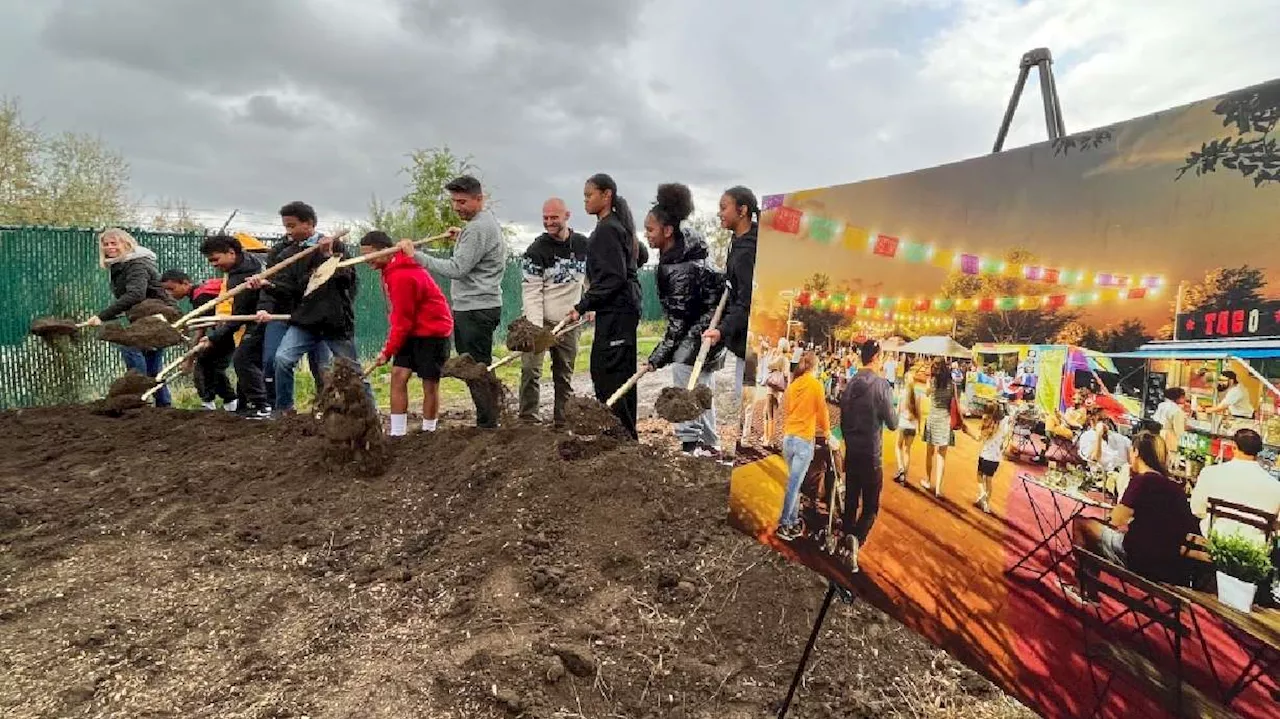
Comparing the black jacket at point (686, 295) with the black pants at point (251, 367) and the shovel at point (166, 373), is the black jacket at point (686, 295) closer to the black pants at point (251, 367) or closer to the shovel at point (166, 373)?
the black pants at point (251, 367)

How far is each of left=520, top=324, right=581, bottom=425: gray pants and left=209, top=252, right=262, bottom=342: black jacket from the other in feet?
8.06

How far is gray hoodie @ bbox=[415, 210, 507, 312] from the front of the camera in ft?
17.4

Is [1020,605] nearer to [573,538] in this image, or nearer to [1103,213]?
[1103,213]

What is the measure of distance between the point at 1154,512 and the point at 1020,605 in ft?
1.08

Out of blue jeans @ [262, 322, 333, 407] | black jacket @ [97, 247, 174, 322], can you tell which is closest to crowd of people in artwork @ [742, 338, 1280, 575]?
blue jeans @ [262, 322, 333, 407]

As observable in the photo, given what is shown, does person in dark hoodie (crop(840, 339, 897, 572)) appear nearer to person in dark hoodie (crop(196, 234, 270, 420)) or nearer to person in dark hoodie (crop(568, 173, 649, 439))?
person in dark hoodie (crop(568, 173, 649, 439))

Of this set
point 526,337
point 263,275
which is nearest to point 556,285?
point 526,337

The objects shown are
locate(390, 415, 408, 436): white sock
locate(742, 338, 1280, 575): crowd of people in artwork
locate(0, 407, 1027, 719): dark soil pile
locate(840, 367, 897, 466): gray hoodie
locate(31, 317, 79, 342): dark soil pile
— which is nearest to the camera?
locate(742, 338, 1280, 575): crowd of people in artwork

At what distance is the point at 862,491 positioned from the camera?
1841 millimetres

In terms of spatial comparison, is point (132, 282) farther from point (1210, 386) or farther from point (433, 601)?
point (1210, 386)

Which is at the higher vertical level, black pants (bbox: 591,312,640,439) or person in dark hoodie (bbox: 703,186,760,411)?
person in dark hoodie (bbox: 703,186,760,411)

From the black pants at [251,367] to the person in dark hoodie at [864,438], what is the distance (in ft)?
19.2

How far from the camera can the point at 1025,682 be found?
53.9 inches

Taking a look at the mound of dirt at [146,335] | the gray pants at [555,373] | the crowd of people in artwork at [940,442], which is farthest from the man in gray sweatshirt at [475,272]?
the crowd of people in artwork at [940,442]
